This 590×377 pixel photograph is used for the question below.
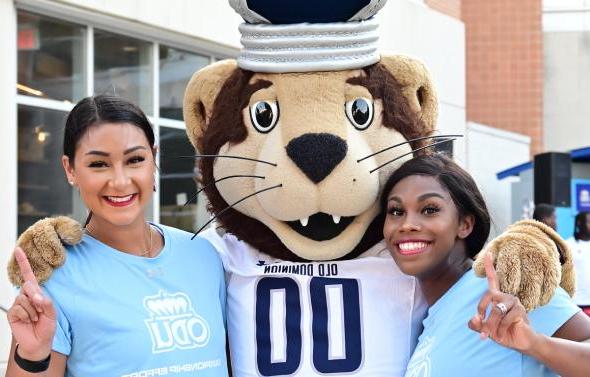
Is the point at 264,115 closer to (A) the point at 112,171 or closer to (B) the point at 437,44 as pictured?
(A) the point at 112,171

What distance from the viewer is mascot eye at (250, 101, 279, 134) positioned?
3.36m

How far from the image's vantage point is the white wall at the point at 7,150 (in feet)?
23.5

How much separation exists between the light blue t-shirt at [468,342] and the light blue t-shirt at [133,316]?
2.31 feet

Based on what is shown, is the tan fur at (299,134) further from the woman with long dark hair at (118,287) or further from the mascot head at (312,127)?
the woman with long dark hair at (118,287)

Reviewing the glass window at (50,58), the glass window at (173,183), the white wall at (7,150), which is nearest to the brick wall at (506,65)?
the glass window at (173,183)

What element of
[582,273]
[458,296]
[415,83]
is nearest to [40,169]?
[582,273]

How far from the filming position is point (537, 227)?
2.90 meters

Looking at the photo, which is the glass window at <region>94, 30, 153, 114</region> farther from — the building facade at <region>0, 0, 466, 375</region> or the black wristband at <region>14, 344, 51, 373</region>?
the black wristband at <region>14, 344, 51, 373</region>

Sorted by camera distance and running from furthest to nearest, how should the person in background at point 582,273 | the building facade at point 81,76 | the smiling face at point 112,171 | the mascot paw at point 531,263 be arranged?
the building facade at point 81,76 < the person in background at point 582,273 < the smiling face at point 112,171 < the mascot paw at point 531,263

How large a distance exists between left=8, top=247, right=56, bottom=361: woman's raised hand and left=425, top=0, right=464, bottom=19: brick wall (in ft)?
38.0

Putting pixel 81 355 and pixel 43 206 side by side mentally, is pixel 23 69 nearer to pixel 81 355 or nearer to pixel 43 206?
pixel 43 206

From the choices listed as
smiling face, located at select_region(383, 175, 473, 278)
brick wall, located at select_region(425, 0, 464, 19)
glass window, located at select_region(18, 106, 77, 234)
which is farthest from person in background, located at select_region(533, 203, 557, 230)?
smiling face, located at select_region(383, 175, 473, 278)

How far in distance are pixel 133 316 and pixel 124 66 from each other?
632 cm

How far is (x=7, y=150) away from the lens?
7195 mm
